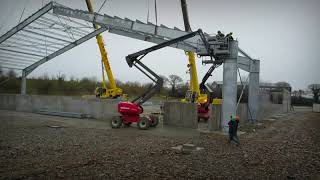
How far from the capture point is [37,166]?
822 centimetres

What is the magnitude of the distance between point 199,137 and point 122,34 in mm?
8559

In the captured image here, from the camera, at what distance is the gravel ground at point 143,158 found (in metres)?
7.91

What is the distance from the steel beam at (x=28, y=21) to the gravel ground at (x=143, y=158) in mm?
10427

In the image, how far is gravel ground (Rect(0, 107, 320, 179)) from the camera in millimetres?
7910

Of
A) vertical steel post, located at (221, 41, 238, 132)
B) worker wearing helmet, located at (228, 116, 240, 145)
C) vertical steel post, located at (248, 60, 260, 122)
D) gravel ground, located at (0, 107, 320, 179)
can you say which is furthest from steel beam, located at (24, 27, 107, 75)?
worker wearing helmet, located at (228, 116, 240, 145)

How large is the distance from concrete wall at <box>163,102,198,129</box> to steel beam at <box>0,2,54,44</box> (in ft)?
35.0

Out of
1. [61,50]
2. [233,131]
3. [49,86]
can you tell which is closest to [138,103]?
Answer: [233,131]

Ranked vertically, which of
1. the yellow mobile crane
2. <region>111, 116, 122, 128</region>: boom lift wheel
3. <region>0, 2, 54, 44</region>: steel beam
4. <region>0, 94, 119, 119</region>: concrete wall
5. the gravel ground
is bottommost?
the gravel ground

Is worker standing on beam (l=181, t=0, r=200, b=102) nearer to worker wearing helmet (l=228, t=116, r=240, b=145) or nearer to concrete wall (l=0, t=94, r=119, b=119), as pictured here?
concrete wall (l=0, t=94, r=119, b=119)

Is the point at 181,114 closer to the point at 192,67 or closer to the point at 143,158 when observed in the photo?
the point at 192,67

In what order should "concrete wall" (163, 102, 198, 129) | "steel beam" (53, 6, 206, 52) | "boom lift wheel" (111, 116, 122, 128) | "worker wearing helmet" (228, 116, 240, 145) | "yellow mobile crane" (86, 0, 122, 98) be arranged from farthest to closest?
"yellow mobile crane" (86, 0, 122, 98), "concrete wall" (163, 102, 198, 129), "boom lift wheel" (111, 116, 122, 128), "steel beam" (53, 6, 206, 52), "worker wearing helmet" (228, 116, 240, 145)

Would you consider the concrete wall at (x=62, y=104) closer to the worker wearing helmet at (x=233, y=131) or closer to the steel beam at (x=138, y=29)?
the steel beam at (x=138, y=29)

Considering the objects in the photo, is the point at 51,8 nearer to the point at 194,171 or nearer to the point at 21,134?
the point at 21,134

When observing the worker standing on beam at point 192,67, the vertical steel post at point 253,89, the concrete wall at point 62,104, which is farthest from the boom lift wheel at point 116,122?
the vertical steel post at point 253,89
